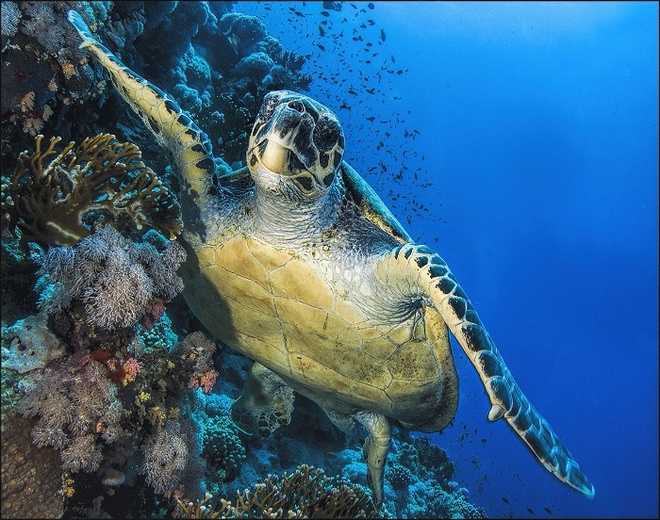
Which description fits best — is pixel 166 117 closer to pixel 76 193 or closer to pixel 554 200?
pixel 76 193

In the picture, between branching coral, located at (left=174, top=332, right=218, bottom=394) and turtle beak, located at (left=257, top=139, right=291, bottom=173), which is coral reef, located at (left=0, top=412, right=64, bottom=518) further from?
turtle beak, located at (left=257, top=139, right=291, bottom=173)

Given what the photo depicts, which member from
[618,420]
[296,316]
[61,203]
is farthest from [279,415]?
[618,420]

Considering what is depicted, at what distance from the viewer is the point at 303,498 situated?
2.63 m

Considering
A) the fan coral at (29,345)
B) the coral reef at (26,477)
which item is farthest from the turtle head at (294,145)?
the coral reef at (26,477)

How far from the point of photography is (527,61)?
212ft

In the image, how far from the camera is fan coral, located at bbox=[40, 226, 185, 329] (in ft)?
5.83

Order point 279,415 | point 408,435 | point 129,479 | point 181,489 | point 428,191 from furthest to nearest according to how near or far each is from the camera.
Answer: point 428,191, point 408,435, point 279,415, point 181,489, point 129,479

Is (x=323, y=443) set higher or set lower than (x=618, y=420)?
higher

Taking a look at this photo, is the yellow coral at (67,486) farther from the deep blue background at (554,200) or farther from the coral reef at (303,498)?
the deep blue background at (554,200)

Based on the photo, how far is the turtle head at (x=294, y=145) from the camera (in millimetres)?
2029

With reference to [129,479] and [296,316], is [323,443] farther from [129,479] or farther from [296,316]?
[129,479]

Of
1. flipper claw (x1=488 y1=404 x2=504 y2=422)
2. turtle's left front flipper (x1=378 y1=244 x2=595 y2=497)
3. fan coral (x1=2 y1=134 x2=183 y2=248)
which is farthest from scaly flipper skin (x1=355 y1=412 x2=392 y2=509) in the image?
fan coral (x1=2 y1=134 x2=183 y2=248)

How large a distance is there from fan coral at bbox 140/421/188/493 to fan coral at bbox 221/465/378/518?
45 centimetres

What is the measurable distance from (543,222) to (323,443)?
72817mm
